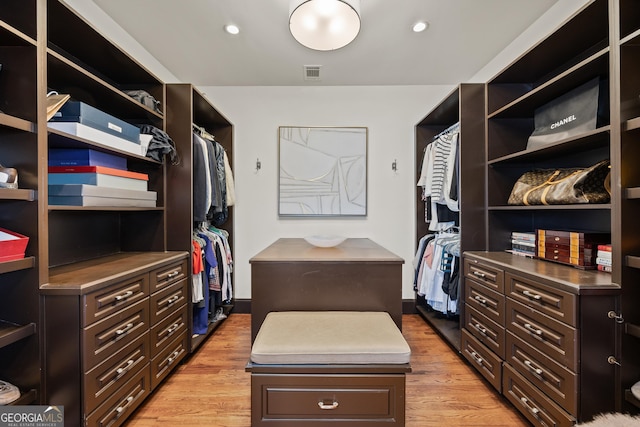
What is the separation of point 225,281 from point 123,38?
2140mm

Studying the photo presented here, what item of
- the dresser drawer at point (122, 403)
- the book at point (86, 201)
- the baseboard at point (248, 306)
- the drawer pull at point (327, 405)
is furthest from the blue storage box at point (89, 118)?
the baseboard at point (248, 306)

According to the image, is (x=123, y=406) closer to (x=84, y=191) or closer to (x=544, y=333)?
(x=84, y=191)

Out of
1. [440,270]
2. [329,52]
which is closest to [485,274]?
[440,270]

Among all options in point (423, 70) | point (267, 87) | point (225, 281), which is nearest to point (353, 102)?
point (423, 70)

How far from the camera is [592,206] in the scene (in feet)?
4.69

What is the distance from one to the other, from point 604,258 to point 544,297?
40 cm

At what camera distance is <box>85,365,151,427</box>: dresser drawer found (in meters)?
1.34

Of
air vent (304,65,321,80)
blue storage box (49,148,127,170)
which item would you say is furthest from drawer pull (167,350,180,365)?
air vent (304,65,321,80)

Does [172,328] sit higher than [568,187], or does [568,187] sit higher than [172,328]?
[568,187]

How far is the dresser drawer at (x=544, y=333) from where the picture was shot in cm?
127

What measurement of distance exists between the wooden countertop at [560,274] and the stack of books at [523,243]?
60mm

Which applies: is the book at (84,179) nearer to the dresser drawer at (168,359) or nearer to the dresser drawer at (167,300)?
the dresser drawer at (167,300)

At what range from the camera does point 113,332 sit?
4.68ft

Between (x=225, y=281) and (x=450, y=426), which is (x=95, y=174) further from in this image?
(x=450, y=426)
